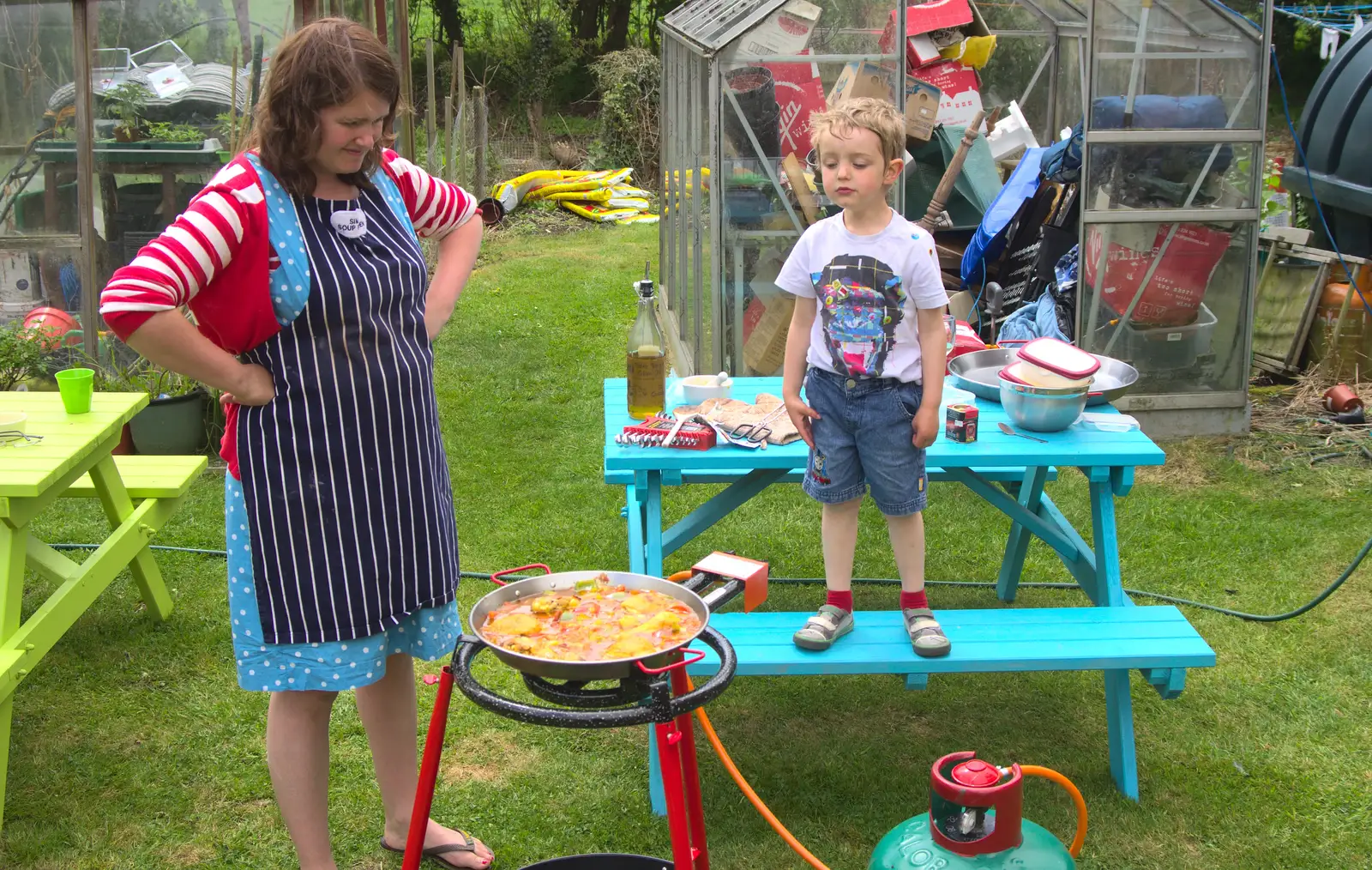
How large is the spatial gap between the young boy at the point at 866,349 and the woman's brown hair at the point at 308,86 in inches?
44.0

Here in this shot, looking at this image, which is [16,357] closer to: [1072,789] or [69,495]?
[69,495]

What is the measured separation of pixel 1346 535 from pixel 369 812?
395 cm

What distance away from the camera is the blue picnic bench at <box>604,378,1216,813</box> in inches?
122

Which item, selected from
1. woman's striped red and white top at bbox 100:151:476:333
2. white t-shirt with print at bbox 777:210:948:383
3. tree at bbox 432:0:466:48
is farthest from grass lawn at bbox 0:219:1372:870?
tree at bbox 432:0:466:48

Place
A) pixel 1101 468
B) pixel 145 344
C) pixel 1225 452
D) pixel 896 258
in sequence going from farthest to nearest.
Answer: pixel 1225 452, pixel 1101 468, pixel 896 258, pixel 145 344

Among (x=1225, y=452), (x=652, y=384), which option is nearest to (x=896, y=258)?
(x=652, y=384)

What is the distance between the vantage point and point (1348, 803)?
3.27m

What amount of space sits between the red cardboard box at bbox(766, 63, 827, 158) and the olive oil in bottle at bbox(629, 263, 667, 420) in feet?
7.75

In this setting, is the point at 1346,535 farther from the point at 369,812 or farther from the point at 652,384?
the point at 369,812

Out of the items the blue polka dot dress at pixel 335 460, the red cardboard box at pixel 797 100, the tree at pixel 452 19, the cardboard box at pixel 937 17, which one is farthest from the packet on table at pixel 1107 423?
the tree at pixel 452 19

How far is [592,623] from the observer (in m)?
2.15

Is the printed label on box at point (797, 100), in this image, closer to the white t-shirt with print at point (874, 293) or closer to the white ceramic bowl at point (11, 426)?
the white t-shirt with print at point (874, 293)

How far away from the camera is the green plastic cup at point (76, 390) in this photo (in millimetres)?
3711

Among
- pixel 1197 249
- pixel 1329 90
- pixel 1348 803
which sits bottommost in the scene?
pixel 1348 803
